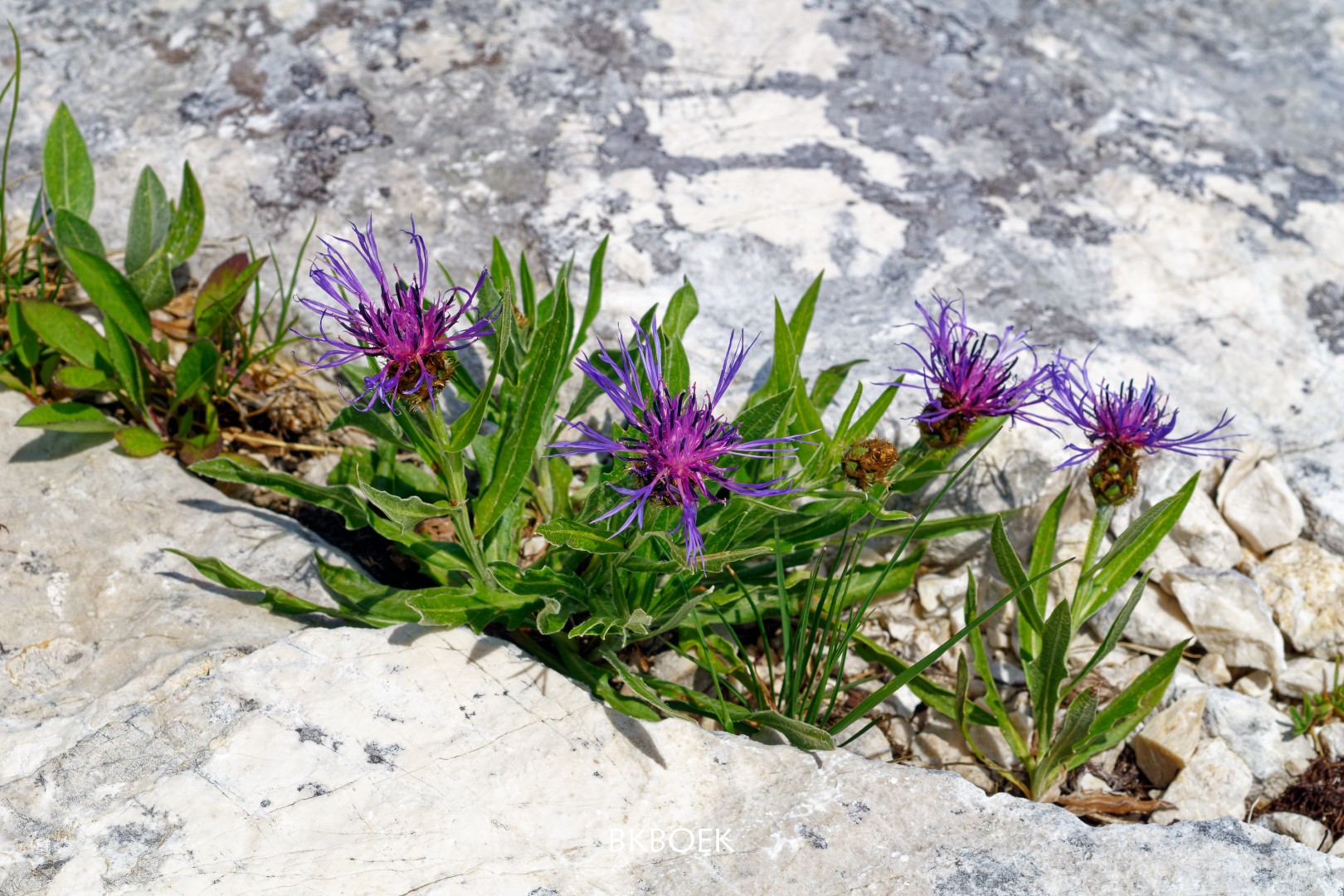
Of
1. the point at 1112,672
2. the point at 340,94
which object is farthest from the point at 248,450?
the point at 1112,672

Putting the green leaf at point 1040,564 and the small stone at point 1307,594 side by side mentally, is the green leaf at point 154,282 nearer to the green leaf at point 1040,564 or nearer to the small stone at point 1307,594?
the green leaf at point 1040,564

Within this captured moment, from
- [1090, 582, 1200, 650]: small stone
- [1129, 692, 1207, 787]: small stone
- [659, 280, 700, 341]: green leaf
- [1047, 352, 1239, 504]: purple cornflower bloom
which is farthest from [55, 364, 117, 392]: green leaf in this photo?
[1129, 692, 1207, 787]: small stone

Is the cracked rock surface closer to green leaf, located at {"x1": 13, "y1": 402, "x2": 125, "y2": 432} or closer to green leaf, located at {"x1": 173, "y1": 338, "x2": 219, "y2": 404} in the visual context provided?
green leaf, located at {"x1": 173, "y1": 338, "x2": 219, "y2": 404}

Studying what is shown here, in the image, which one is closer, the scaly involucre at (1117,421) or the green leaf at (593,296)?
the scaly involucre at (1117,421)

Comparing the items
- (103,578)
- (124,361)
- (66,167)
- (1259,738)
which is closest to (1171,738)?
(1259,738)

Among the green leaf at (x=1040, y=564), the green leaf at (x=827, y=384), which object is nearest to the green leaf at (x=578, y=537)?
the green leaf at (x=827, y=384)

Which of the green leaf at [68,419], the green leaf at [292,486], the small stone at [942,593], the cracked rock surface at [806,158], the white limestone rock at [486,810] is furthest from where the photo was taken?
the cracked rock surface at [806,158]

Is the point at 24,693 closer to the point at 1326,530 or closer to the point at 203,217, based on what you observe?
the point at 203,217
